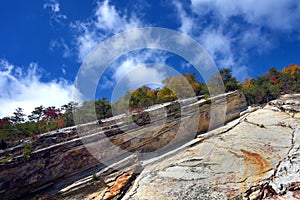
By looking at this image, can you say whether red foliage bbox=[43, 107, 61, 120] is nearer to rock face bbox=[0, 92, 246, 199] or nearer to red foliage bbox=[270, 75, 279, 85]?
rock face bbox=[0, 92, 246, 199]

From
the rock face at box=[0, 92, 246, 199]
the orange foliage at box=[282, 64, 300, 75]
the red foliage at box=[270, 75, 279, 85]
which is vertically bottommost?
the rock face at box=[0, 92, 246, 199]

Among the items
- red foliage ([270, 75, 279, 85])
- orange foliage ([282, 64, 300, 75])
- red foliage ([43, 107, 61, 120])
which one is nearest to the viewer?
red foliage ([43, 107, 61, 120])

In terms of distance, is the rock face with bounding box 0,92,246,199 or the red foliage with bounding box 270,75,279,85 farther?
the red foliage with bounding box 270,75,279,85

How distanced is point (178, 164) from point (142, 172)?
2.53 meters

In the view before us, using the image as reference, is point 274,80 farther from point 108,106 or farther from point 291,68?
point 108,106

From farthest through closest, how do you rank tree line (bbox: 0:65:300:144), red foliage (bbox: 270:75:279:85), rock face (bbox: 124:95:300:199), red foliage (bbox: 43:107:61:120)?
red foliage (bbox: 270:75:279:85) → red foliage (bbox: 43:107:61:120) → tree line (bbox: 0:65:300:144) → rock face (bbox: 124:95:300:199)

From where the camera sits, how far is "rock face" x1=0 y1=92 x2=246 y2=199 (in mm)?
13312

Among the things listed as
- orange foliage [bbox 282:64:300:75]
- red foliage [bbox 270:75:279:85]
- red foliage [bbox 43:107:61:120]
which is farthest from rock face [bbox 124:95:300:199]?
orange foliage [bbox 282:64:300:75]

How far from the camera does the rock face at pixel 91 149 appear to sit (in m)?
13.3

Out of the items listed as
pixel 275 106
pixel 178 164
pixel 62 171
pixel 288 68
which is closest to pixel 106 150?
pixel 62 171

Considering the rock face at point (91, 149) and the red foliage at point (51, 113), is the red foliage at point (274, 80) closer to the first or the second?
the rock face at point (91, 149)

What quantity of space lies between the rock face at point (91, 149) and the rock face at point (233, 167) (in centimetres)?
190

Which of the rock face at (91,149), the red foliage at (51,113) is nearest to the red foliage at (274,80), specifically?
the rock face at (91,149)

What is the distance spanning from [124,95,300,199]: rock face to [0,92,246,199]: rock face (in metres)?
1.90
